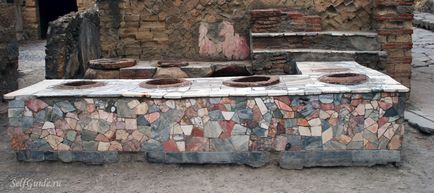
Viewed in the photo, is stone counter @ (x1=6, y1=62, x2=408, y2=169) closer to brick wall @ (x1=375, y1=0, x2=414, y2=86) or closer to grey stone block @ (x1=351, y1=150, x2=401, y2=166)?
grey stone block @ (x1=351, y1=150, x2=401, y2=166)

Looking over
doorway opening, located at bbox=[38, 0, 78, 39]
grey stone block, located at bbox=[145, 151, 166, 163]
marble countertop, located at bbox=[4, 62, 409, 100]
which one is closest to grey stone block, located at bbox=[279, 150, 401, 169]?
marble countertop, located at bbox=[4, 62, 409, 100]

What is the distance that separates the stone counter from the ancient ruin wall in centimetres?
218

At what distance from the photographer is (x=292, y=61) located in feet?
17.1

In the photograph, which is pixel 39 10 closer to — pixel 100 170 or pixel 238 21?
pixel 238 21

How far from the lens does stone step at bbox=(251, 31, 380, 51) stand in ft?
17.7

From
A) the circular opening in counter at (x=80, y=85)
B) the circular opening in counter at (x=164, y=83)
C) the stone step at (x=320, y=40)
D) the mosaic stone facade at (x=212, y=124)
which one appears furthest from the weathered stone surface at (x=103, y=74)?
the stone step at (x=320, y=40)

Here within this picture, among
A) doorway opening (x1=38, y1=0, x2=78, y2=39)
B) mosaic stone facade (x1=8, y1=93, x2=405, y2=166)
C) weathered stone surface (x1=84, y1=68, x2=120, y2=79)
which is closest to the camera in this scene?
mosaic stone facade (x1=8, y1=93, x2=405, y2=166)

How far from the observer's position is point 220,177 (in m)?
3.66

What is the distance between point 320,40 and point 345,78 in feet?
5.08

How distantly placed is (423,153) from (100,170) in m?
2.86

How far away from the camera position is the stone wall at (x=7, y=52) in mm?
6488

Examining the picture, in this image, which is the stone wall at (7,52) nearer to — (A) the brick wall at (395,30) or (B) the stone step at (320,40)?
(B) the stone step at (320,40)

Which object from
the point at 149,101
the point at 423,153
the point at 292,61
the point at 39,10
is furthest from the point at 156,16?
the point at 39,10

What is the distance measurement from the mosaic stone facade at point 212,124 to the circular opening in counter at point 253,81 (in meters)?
0.28
